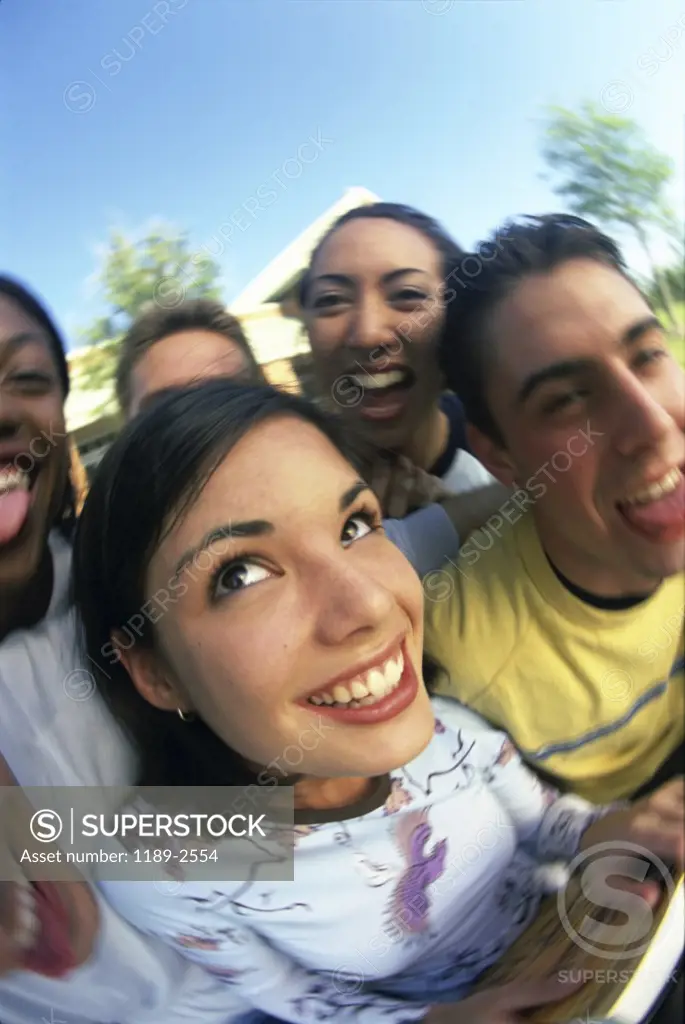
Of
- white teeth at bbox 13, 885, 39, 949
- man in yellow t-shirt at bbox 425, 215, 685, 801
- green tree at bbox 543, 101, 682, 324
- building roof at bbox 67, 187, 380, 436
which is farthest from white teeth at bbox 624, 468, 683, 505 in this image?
white teeth at bbox 13, 885, 39, 949

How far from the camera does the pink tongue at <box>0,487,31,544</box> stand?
459mm

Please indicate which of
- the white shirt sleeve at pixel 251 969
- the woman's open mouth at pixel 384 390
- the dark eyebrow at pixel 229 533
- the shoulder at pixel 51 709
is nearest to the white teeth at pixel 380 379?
the woman's open mouth at pixel 384 390

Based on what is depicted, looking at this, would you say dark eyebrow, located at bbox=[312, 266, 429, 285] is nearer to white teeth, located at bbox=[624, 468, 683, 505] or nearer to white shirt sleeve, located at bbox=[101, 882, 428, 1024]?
white teeth, located at bbox=[624, 468, 683, 505]

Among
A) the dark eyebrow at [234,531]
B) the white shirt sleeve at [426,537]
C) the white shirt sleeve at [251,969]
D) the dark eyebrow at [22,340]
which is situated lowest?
the white shirt sleeve at [251,969]

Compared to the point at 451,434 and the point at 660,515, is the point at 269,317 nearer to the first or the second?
the point at 451,434

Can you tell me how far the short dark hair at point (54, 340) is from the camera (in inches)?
18.2

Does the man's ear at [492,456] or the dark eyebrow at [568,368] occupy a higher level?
the dark eyebrow at [568,368]

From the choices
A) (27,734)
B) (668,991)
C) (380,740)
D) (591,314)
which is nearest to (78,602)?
(27,734)

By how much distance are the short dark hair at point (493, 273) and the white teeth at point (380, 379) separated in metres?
0.03

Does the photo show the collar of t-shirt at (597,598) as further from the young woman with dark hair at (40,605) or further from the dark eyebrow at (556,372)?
the young woman with dark hair at (40,605)

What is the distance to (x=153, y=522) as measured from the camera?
43cm

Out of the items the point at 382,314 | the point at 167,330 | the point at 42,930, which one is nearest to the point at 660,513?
the point at 382,314

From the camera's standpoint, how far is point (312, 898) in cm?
49

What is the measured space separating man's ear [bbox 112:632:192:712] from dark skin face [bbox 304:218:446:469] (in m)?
0.18
